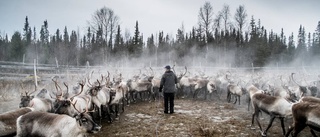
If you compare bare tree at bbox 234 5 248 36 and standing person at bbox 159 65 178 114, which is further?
bare tree at bbox 234 5 248 36

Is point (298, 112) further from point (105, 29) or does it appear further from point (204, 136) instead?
point (105, 29)

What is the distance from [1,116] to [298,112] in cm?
698

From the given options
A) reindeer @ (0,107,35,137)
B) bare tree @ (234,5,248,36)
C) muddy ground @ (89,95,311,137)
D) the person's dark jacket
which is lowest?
muddy ground @ (89,95,311,137)

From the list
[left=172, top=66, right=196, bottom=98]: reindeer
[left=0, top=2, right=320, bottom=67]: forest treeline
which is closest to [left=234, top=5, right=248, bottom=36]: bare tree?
[left=0, top=2, right=320, bottom=67]: forest treeline

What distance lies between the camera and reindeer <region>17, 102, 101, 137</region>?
15.1ft

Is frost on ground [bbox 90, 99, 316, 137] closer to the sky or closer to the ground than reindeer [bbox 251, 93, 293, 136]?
closer to the ground

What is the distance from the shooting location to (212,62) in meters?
38.8

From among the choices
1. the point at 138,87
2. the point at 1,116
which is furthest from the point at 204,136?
→ the point at 138,87

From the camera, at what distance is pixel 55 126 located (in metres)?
4.63

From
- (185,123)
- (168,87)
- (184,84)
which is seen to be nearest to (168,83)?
(168,87)

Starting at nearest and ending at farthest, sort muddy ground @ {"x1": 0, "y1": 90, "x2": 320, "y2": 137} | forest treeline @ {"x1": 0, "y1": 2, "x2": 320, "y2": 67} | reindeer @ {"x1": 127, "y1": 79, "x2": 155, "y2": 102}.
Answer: muddy ground @ {"x1": 0, "y1": 90, "x2": 320, "y2": 137} < reindeer @ {"x1": 127, "y1": 79, "x2": 155, "y2": 102} < forest treeline @ {"x1": 0, "y1": 2, "x2": 320, "y2": 67}

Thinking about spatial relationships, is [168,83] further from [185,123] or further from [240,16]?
[240,16]

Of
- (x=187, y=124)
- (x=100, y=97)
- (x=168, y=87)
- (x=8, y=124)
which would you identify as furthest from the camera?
(x=168, y=87)

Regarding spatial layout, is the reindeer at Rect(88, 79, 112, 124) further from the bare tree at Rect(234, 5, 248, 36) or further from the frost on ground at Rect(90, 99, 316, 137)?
the bare tree at Rect(234, 5, 248, 36)
